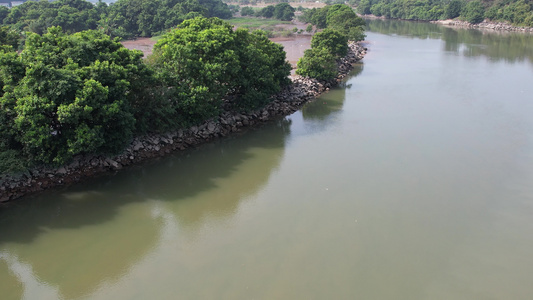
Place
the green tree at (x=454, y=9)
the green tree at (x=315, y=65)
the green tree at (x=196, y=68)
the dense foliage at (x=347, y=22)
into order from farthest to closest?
the green tree at (x=454, y=9) < the dense foliage at (x=347, y=22) < the green tree at (x=315, y=65) < the green tree at (x=196, y=68)

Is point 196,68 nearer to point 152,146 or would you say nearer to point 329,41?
point 152,146

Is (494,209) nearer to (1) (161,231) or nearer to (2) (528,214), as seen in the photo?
(2) (528,214)

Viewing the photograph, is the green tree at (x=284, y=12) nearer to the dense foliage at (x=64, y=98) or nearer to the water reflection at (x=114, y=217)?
the water reflection at (x=114, y=217)

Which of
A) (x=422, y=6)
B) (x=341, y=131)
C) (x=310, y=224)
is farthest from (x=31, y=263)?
(x=422, y=6)

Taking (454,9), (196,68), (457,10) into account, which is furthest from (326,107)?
(457,10)

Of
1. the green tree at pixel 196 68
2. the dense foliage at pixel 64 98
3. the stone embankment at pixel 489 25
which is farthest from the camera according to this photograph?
the stone embankment at pixel 489 25

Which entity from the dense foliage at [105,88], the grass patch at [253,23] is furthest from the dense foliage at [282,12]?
the dense foliage at [105,88]
